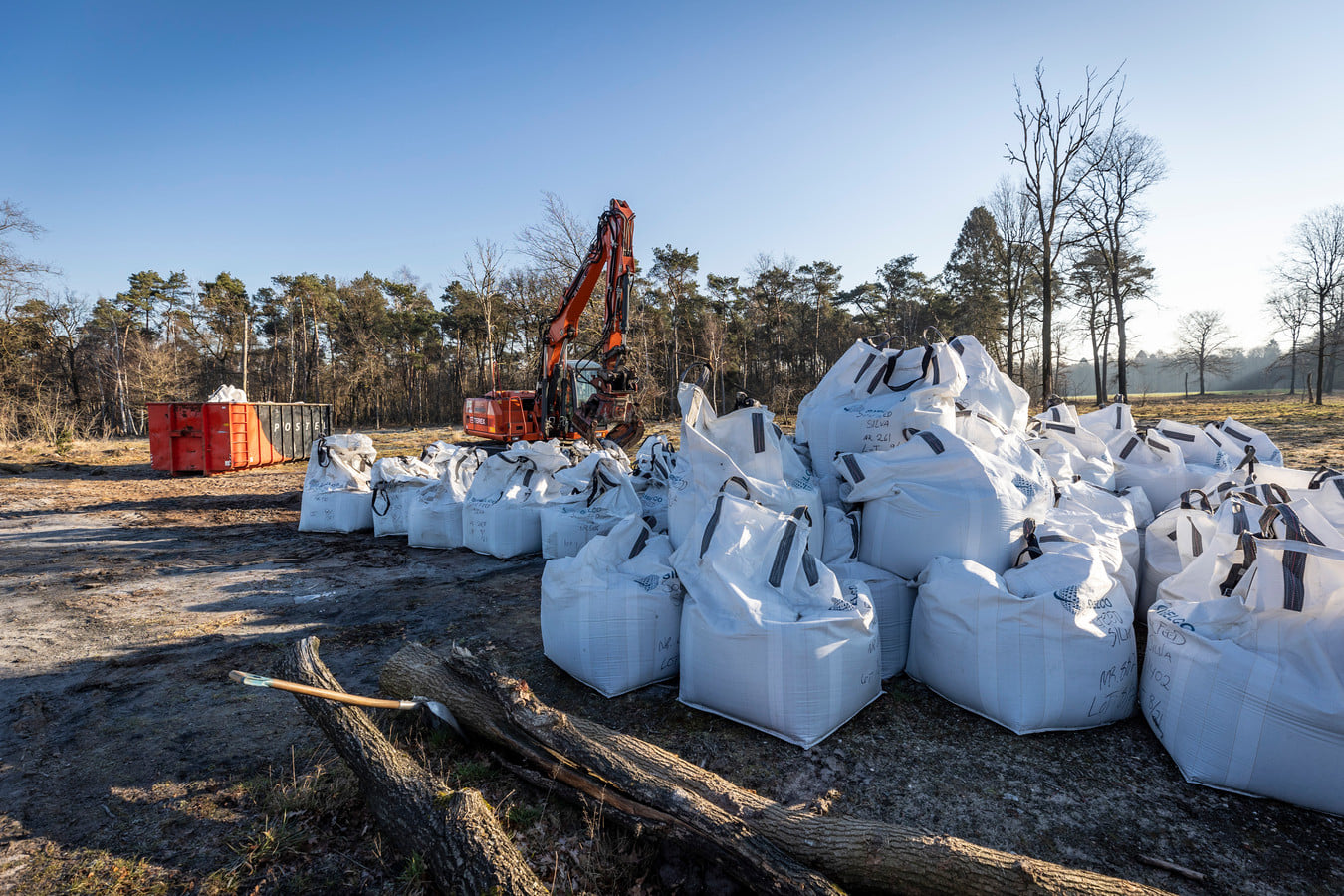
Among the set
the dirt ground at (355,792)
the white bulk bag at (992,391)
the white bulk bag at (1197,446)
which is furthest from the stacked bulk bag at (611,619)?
the white bulk bag at (1197,446)

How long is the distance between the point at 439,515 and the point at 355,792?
3.78 m

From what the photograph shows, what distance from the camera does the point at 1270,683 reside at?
72.2 inches

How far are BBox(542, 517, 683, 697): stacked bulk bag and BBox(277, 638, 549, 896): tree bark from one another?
2.94ft

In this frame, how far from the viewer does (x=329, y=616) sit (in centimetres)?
394

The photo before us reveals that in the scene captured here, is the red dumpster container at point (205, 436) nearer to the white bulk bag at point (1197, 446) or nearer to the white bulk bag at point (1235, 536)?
the white bulk bag at point (1235, 536)

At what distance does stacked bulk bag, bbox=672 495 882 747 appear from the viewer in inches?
89.4

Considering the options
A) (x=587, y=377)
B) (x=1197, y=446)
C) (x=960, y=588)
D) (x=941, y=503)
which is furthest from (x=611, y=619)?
(x=587, y=377)

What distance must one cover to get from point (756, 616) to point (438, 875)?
1.28 m

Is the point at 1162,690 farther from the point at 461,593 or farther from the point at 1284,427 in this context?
the point at 1284,427

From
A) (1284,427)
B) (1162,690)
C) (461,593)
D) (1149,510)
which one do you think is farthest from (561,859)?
(1284,427)

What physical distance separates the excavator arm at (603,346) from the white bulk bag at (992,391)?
464 cm

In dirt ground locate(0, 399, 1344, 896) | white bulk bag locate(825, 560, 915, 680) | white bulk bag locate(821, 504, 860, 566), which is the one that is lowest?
dirt ground locate(0, 399, 1344, 896)

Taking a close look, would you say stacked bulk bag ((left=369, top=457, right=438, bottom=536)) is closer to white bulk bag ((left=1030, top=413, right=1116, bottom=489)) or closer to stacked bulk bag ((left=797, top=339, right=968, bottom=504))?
stacked bulk bag ((left=797, top=339, right=968, bottom=504))

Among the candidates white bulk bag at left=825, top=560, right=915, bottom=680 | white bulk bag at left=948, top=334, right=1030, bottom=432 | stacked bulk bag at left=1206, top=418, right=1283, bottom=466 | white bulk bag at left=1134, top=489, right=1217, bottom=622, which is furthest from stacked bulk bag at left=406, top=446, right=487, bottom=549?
stacked bulk bag at left=1206, top=418, right=1283, bottom=466
